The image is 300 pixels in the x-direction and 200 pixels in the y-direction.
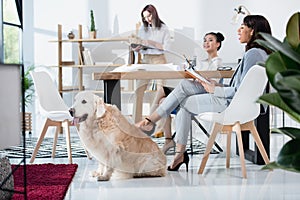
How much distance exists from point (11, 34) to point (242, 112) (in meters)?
1.93

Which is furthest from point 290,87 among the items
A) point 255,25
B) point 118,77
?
point 255,25

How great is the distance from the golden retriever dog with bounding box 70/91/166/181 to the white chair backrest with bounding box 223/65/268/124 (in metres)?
0.57

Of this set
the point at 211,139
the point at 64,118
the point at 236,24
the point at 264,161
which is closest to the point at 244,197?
the point at 211,139

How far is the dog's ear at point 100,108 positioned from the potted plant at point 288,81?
269cm

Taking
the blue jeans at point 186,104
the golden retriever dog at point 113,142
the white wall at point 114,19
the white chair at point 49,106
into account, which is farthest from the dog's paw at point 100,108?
the white wall at point 114,19

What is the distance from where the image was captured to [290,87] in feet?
2.86

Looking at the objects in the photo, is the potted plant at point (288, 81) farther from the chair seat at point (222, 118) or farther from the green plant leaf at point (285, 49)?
the chair seat at point (222, 118)

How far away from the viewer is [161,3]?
7.58 m

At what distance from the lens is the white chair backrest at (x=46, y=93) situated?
4316mm

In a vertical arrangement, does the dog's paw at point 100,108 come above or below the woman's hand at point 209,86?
below

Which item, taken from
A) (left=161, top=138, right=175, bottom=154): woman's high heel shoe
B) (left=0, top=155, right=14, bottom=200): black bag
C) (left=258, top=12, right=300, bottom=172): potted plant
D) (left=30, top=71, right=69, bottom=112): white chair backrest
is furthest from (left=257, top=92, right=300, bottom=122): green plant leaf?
(left=30, top=71, right=69, bottom=112): white chair backrest

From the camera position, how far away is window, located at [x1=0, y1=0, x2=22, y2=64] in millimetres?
2213

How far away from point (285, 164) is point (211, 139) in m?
2.89

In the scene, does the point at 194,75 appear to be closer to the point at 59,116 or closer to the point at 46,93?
the point at 59,116
